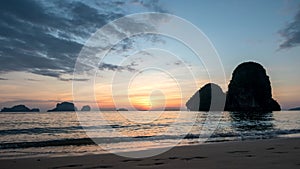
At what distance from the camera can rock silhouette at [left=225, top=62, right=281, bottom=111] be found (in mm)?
149375

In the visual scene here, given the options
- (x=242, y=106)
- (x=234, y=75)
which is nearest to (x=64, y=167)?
(x=242, y=106)

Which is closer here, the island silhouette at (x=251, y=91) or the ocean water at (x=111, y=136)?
the ocean water at (x=111, y=136)

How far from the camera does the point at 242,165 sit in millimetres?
8492

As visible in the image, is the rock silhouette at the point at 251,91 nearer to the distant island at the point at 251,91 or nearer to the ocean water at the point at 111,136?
the distant island at the point at 251,91

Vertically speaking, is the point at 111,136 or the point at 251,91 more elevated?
the point at 251,91

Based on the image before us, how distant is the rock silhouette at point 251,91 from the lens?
14938 centimetres

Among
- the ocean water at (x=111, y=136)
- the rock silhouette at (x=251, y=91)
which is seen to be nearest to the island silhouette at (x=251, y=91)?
the rock silhouette at (x=251, y=91)

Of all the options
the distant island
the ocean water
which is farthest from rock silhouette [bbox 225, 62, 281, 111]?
the ocean water

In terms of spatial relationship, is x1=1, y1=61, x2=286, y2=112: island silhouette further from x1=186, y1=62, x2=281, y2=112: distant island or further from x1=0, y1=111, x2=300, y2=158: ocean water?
x1=0, y1=111, x2=300, y2=158: ocean water

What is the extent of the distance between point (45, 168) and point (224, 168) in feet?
19.5

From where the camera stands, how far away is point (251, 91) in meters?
152

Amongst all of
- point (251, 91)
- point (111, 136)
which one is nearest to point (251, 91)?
point (251, 91)

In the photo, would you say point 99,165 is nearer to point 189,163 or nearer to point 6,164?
point 189,163

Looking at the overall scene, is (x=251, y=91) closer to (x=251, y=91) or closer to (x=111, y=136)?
(x=251, y=91)
